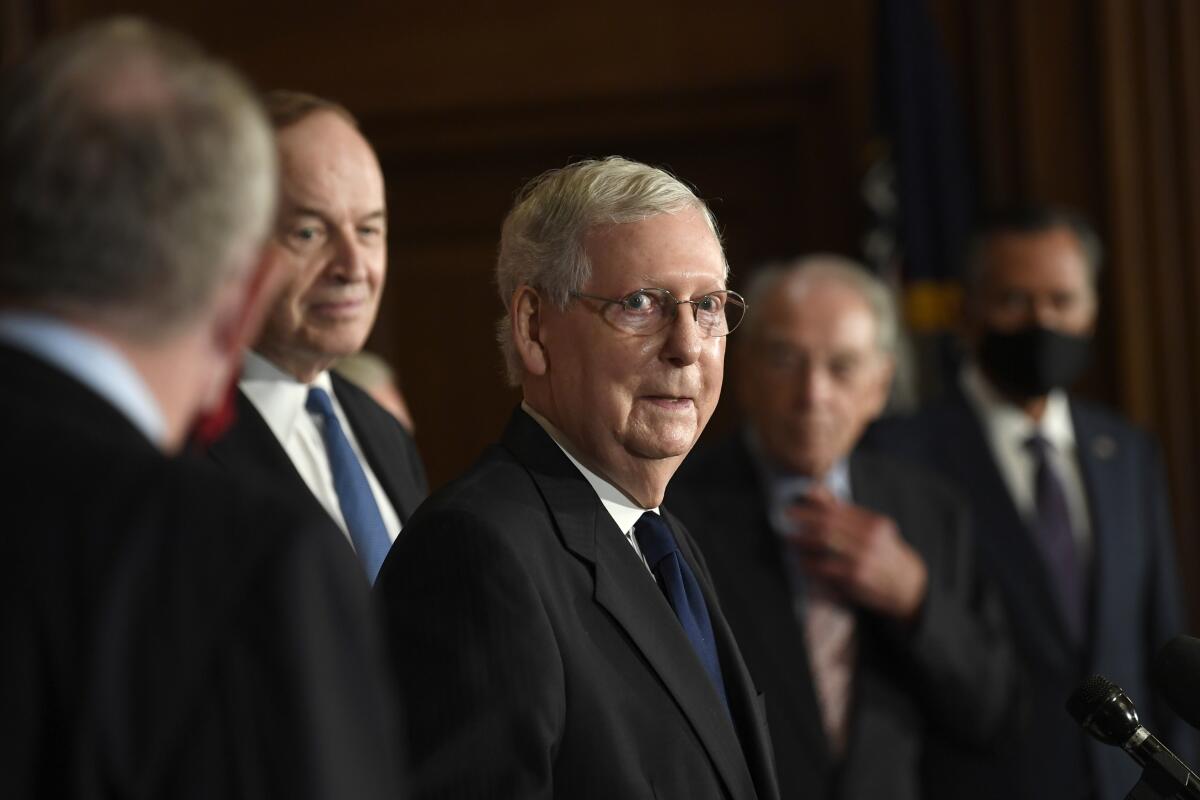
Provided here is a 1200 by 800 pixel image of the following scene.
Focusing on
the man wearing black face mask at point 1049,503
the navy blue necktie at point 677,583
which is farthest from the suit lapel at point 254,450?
the man wearing black face mask at point 1049,503

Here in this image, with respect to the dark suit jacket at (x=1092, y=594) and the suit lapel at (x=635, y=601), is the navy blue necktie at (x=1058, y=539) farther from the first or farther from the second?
the suit lapel at (x=635, y=601)

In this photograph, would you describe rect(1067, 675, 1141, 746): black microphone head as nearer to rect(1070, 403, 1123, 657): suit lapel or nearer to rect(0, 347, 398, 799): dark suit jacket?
rect(0, 347, 398, 799): dark suit jacket

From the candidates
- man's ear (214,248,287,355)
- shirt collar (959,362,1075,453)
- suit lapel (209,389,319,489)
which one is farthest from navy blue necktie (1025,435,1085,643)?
man's ear (214,248,287,355)

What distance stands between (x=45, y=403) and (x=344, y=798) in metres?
0.37

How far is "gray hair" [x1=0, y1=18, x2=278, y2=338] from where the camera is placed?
1106mm

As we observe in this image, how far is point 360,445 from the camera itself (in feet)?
8.63

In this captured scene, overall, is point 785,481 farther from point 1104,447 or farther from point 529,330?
point 529,330

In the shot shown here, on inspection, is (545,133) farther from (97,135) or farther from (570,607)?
(97,135)

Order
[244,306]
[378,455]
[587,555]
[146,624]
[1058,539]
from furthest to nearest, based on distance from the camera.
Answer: [1058,539], [378,455], [587,555], [244,306], [146,624]

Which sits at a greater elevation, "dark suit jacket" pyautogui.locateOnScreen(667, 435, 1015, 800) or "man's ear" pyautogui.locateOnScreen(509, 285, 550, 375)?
"man's ear" pyautogui.locateOnScreen(509, 285, 550, 375)

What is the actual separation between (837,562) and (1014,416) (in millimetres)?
1102

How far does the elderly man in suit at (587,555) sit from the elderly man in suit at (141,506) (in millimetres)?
681

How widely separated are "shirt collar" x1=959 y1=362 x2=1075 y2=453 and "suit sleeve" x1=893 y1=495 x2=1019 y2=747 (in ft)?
1.73

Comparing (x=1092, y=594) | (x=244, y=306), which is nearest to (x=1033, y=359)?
(x=1092, y=594)
